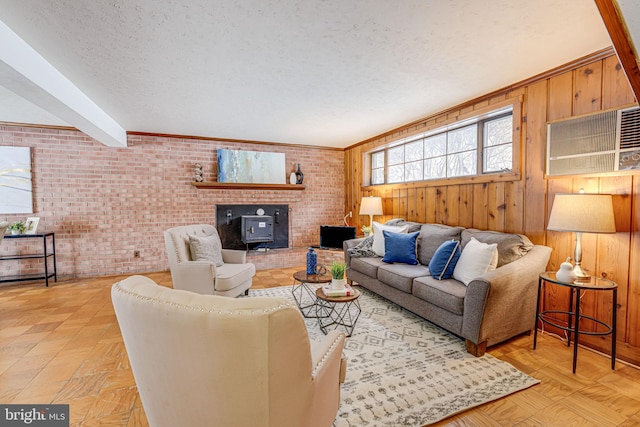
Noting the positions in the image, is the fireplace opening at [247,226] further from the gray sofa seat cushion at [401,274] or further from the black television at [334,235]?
the gray sofa seat cushion at [401,274]

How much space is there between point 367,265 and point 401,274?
0.60m

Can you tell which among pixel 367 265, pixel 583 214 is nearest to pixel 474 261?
pixel 583 214

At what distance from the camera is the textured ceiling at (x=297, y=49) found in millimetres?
1701

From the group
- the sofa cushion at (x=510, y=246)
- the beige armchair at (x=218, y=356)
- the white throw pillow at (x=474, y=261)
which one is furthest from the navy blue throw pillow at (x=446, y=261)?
the beige armchair at (x=218, y=356)

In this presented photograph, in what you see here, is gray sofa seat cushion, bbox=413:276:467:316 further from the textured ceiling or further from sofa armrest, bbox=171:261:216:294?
sofa armrest, bbox=171:261:216:294

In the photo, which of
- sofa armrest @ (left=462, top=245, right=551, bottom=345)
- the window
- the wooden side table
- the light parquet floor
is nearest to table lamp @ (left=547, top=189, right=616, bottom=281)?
the wooden side table

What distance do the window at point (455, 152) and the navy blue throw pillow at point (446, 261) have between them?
1135mm

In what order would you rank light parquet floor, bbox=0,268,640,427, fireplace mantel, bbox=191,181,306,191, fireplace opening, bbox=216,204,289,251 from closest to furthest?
light parquet floor, bbox=0,268,640,427, fireplace mantel, bbox=191,181,306,191, fireplace opening, bbox=216,204,289,251

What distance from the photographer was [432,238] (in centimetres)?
318

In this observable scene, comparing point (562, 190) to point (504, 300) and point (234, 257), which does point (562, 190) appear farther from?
point (234, 257)

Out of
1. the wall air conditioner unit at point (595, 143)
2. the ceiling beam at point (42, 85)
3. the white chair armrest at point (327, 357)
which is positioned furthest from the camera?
the wall air conditioner unit at point (595, 143)

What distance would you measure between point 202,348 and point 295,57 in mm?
2209

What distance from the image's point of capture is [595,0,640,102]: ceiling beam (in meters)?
1.35

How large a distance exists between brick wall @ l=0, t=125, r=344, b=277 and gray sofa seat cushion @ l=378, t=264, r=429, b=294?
246 centimetres
